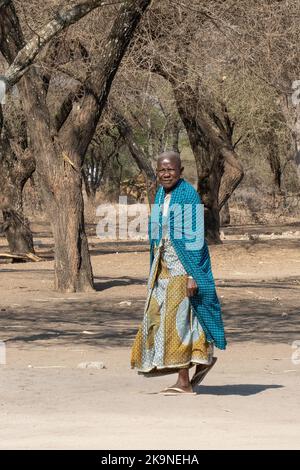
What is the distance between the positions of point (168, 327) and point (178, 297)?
21 centimetres

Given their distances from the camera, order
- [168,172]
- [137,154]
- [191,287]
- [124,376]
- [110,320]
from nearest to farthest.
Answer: [191,287], [168,172], [124,376], [110,320], [137,154]

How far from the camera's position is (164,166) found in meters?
8.44

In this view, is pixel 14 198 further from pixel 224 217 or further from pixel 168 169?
pixel 224 217

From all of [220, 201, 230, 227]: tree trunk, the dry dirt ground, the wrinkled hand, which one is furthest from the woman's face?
[220, 201, 230, 227]: tree trunk

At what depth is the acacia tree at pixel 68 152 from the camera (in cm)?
1647

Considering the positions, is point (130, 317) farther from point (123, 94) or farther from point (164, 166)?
point (123, 94)

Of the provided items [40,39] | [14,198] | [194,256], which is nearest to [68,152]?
[40,39]

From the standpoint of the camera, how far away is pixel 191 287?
27.3 feet

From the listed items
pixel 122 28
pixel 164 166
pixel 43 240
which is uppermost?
pixel 122 28

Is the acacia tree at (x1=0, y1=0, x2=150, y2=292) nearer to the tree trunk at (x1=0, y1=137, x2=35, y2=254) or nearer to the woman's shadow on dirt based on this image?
the tree trunk at (x1=0, y1=137, x2=35, y2=254)

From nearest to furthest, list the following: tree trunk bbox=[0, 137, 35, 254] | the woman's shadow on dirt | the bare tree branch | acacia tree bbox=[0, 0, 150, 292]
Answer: the woman's shadow on dirt, the bare tree branch, acacia tree bbox=[0, 0, 150, 292], tree trunk bbox=[0, 137, 35, 254]

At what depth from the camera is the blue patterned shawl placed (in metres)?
8.38
